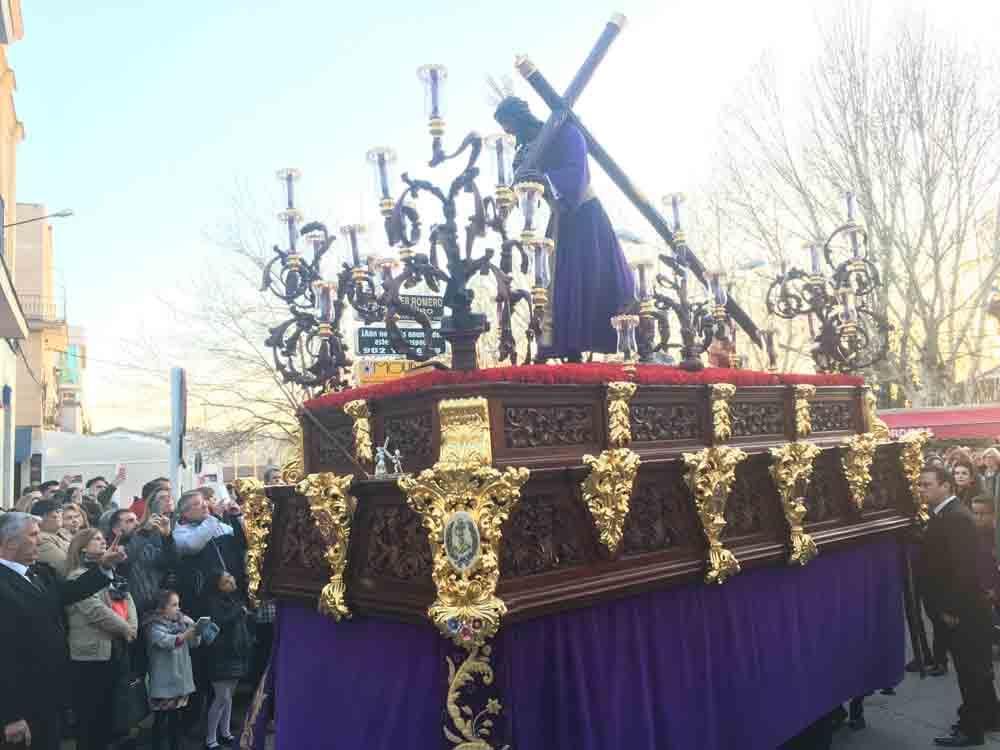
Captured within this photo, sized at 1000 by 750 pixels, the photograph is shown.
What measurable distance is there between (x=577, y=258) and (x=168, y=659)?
3923 millimetres

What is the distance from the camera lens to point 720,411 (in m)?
4.45

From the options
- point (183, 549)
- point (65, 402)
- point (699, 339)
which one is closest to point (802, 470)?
point (699, 339)

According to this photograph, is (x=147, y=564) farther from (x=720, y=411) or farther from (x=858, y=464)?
(x=858, y=464)

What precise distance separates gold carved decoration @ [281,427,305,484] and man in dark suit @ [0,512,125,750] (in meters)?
1.34

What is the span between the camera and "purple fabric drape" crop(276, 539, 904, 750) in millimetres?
3559

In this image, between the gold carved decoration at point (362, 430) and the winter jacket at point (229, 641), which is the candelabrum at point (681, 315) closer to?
the gold carved decoration at point (362, 430)

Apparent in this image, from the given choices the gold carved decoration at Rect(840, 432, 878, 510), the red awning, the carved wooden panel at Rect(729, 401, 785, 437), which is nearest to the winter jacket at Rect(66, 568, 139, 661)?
the carved wooden panel at Rect(729, 401, 785, 437)

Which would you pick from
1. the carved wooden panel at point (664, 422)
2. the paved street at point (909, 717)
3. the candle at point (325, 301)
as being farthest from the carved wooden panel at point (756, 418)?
the candle at point (325, 301)

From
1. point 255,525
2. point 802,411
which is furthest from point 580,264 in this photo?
point 255,525

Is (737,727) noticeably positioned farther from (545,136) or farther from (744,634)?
(545,136)

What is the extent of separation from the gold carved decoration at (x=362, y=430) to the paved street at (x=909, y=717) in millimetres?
4153

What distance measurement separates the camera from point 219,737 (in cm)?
630

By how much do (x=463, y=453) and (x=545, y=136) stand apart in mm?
2650

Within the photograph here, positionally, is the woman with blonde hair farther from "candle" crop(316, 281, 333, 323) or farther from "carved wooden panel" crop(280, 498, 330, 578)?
"candle" crop(316, 281, 333, 323)
